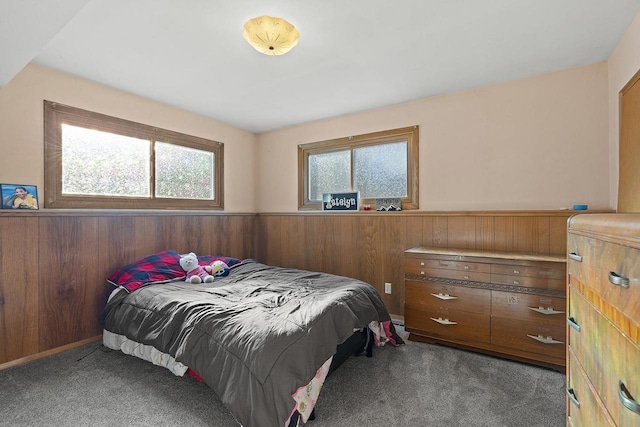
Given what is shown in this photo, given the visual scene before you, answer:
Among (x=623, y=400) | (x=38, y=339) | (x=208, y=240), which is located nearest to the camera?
(x=623, y=400)

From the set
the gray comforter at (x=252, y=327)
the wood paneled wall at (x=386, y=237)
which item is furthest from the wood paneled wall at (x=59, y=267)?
the wood paneled wall at (x=386, y=237)

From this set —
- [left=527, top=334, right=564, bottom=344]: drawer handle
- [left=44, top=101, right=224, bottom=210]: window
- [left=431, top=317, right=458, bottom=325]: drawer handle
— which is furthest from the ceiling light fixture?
[left=527, top=334, right=564, bottom=344]: drawer handle

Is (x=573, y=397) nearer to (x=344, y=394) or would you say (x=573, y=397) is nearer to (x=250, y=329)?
(x=344, y=394)

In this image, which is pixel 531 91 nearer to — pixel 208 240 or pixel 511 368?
pixel 511 368

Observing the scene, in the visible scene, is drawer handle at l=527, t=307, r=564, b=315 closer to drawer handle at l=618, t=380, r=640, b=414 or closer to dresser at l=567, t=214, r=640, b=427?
dresser at l=567, t=214, r=640, b=427

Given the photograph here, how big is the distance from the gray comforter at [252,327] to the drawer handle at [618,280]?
130 centimetres

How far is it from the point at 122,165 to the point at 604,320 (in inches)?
143

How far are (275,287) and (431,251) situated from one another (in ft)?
4.76

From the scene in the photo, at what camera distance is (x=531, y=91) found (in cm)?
261

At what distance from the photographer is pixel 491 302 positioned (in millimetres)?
2330

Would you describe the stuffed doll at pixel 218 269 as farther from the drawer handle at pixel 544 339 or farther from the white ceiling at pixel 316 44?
the drawer handle at pixel 544 339

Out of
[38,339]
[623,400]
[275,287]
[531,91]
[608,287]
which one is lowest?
[38,339]

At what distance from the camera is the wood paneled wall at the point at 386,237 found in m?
2.58

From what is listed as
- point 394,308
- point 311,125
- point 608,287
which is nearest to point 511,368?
point 394,308
